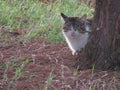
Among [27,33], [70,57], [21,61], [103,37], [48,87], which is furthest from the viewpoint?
[27,33]

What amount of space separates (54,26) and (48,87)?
2821 mm

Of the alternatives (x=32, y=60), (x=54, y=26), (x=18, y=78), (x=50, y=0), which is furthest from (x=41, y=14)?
(x=18, y=78)

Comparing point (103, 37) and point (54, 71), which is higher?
point (103, 37)

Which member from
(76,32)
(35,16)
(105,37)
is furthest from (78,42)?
(35,16)

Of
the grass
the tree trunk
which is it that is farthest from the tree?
the grass

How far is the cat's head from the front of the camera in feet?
17.5

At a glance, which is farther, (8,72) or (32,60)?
(32,60)

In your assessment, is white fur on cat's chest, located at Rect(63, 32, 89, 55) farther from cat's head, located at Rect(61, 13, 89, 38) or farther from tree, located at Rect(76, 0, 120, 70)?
tree, located at Rect(76, 0, 120, 70)

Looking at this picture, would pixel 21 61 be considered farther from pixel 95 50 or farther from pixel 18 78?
pixel 95 50

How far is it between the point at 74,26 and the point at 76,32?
11 cm

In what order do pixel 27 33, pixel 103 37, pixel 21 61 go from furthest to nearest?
pixel 27 33
pixel 21 61
pixel 103 37

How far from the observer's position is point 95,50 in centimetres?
457

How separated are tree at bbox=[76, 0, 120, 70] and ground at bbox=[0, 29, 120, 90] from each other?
121 mm

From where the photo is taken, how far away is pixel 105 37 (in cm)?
449
